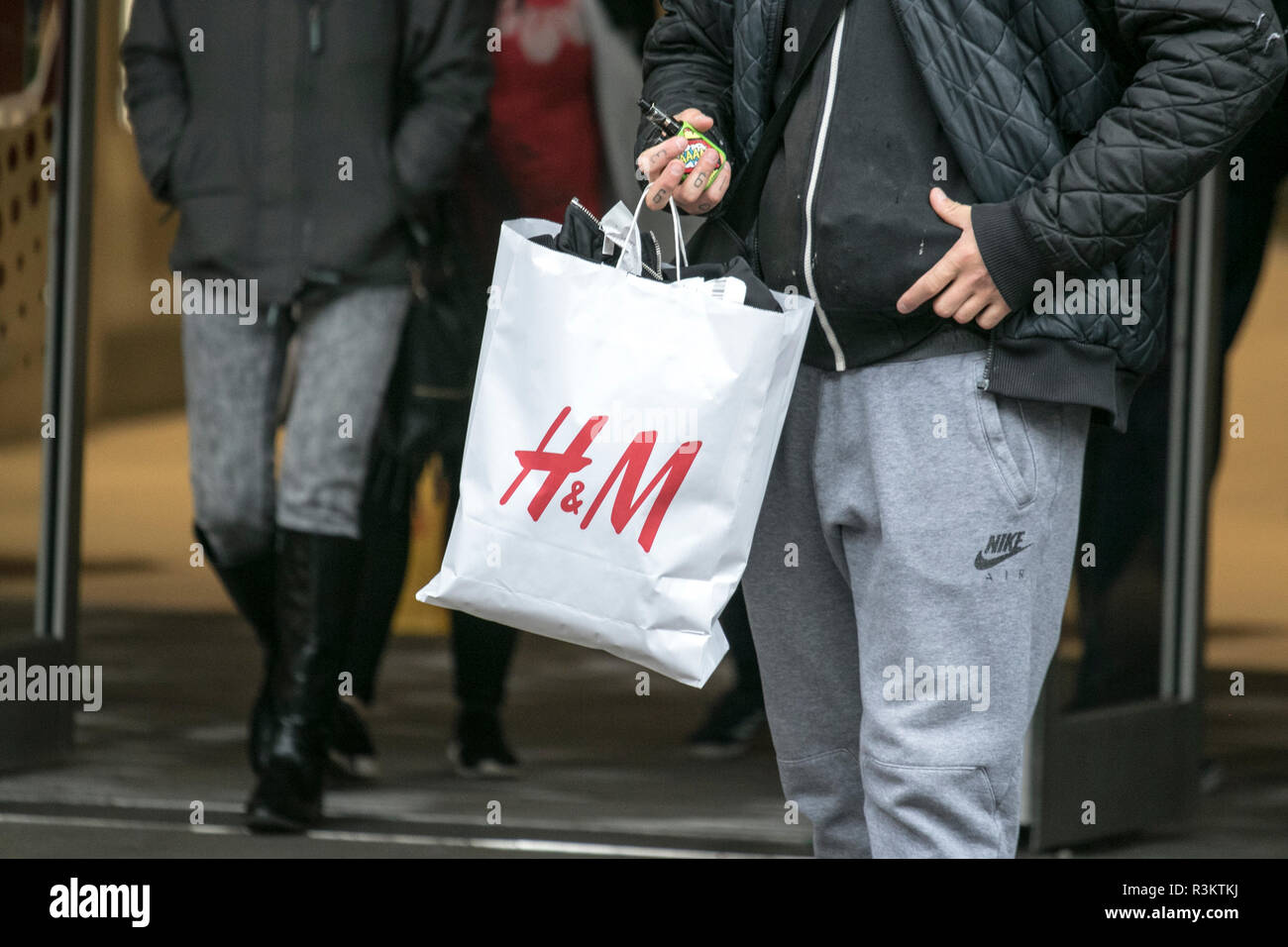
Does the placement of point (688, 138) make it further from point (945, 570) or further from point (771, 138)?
point (945, 570)

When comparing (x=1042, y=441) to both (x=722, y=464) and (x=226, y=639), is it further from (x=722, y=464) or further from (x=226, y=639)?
(x=226, y=639)

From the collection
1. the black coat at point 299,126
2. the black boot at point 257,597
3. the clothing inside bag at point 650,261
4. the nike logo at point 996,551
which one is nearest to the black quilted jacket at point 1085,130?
the nike logo at point 996,551

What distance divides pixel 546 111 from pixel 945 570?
230 cm

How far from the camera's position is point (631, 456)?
1950mm

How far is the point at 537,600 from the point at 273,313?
1.96 m

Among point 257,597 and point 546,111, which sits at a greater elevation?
point 546,111

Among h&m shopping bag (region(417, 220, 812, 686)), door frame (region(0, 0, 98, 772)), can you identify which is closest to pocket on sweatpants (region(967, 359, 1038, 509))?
h&m shopping bag (region(417, 220, 812, 686))

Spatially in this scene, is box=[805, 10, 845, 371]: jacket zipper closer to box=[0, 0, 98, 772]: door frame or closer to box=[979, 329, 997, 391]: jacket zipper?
box=[979, 329, 997, 391]: jacket zipper

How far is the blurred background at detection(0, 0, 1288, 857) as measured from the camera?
3775 millimetres

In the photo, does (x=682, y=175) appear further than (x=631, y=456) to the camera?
Yes

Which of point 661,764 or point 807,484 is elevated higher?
point 807,484

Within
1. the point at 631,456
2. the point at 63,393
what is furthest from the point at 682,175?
the point at 63,393
